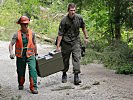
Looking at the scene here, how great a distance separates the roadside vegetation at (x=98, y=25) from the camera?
14078 mm

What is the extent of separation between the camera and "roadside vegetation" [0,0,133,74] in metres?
14.1

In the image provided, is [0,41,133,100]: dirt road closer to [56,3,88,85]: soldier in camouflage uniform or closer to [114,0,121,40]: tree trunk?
[56,3,88,85]: soldier in camouflage uniform

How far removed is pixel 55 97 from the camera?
8.05 meters

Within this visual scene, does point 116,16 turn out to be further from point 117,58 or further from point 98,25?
point 117,58

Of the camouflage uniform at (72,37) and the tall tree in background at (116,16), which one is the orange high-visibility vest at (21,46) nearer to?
the camouflage uniform at (72,37)

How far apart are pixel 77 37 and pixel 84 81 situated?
118 centimetres

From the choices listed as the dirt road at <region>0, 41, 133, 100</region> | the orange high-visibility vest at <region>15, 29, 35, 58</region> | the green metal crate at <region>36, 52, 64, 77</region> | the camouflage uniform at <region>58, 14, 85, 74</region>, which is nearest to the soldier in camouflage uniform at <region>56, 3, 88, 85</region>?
the camouflage uniform at <region>58, 14, 85, 74</region>

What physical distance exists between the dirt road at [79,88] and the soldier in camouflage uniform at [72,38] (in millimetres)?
470

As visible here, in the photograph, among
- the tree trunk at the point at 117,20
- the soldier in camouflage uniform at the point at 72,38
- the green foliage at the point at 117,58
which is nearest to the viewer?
the soldier in camouflage uniform at the point at 72,38

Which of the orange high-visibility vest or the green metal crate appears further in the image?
the green metal crate

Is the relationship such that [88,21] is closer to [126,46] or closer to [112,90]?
[126,46]

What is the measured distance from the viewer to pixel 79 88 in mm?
8891

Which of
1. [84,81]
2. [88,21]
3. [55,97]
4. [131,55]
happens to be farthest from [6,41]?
[55,97]

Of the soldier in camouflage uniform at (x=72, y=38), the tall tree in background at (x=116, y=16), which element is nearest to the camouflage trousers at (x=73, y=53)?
the soldier in camouflage uniform at (x=72, y=38)
